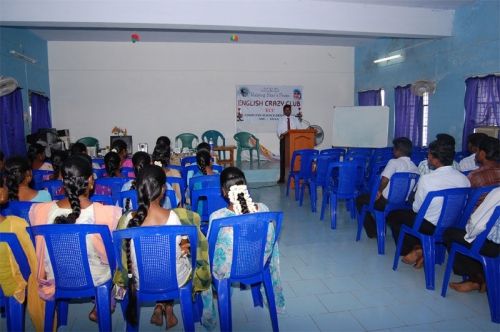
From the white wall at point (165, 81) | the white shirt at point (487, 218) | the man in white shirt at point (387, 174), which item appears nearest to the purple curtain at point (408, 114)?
the white wall at point (165, 81)

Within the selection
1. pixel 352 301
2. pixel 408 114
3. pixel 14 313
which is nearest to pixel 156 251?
pixel 14 313

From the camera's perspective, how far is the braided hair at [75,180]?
2066mm

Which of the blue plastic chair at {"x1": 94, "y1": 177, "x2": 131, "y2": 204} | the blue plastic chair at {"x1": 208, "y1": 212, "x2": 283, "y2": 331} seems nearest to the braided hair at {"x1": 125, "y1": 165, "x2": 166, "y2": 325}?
the blue plastic chair at {"x1": 208, "y1": 212, "x2": 283, "y2": 331}

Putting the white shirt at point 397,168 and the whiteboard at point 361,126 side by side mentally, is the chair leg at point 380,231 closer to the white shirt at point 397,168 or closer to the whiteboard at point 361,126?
the white shirt at point 397,168

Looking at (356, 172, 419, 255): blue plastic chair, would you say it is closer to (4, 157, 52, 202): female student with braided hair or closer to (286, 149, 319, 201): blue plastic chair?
(286, 149, 319, 201): blue plastic chair

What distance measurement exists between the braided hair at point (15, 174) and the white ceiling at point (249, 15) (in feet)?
12.1

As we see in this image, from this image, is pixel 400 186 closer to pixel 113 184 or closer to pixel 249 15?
pixel 113 184

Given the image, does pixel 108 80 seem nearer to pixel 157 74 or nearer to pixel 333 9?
pixel 157 74

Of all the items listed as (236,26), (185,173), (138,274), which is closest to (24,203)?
(138,274)

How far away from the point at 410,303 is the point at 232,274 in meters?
1.41

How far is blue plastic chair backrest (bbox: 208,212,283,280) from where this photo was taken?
6.64 ft

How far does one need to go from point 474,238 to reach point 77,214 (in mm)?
2510

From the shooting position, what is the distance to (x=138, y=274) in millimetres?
1932

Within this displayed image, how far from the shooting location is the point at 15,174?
2.58 metres
